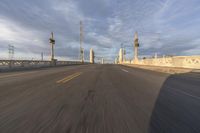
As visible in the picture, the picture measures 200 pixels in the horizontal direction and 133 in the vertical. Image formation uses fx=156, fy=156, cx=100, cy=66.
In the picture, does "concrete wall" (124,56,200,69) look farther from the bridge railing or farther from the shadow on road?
the shadow on road

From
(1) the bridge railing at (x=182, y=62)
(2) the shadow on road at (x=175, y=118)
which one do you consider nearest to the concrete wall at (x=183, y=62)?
(1) the bridge railing at (x=182, y=62)

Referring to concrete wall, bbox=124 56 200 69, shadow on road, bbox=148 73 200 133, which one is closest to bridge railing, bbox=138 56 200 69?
concrete wall, bbox=124 56 200 69

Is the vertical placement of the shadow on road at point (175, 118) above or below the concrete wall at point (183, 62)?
below

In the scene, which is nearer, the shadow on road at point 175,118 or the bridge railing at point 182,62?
the shadow on road at point 175,118

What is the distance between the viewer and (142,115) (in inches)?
146

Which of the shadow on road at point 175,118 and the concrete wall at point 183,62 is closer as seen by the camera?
the shadow on road at point 175,118

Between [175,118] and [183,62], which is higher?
[183,62]

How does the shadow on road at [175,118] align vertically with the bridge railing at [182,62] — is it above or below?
below

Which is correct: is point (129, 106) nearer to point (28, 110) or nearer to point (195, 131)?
point (195, 131)

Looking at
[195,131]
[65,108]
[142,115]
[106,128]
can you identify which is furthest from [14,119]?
[195,131]

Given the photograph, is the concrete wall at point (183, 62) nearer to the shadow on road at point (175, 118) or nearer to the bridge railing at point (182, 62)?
the bridge railing at point (182, 62)

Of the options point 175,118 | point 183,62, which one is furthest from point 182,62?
point 175,118

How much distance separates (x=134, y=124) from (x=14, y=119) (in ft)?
8.41

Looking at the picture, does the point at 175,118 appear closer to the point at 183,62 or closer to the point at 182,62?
the point at 183,62
